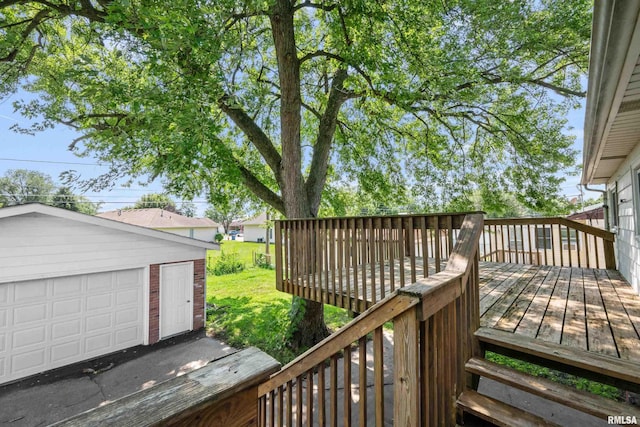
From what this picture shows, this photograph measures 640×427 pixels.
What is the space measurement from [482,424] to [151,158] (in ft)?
24.9

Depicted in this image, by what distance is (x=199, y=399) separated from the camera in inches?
28.1

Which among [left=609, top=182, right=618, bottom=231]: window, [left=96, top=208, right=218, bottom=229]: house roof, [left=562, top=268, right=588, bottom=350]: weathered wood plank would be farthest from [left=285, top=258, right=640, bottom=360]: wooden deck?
[left=96, top=208, right=218, bottom=229]: house roof

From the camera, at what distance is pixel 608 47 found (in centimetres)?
173

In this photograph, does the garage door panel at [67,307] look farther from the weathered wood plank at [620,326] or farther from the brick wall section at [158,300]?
the weathered wood plank at [620,326]

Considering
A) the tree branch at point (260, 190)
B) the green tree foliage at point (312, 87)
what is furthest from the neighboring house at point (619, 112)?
the tree branch at point (260, 190)

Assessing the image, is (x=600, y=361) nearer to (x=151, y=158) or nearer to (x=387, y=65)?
(x=387, y=65)

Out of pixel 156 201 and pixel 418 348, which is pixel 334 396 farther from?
pixel 156 201

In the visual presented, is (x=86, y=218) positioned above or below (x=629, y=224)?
above

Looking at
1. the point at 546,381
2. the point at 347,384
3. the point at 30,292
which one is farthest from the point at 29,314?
the point at 546,381

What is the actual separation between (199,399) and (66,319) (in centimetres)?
855

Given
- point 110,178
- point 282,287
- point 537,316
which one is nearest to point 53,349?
point 110,178

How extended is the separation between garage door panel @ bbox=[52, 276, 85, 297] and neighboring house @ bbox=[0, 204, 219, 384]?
0.02 m

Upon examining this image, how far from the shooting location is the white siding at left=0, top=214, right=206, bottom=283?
20.5 feet

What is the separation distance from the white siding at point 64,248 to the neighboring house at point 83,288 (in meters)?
0.02
